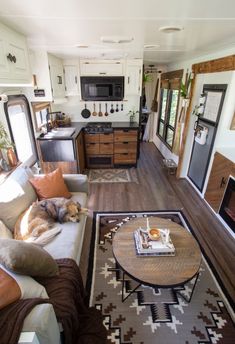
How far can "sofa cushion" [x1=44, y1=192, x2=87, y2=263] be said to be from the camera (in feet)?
5.37

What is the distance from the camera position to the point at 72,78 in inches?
153

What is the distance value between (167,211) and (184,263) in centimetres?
133

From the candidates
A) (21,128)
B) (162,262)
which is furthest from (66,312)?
(21,128)

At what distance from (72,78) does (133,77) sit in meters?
1.23

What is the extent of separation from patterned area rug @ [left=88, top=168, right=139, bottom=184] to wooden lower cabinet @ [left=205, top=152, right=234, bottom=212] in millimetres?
1388

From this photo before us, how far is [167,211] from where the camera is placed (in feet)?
9.37

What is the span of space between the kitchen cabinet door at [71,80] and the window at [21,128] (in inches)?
53.6

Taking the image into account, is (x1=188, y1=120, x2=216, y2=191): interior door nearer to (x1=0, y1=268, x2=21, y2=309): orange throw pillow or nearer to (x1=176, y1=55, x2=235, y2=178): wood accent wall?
(x1=176, y1=55, x2=235, y2=178): wood accent wall

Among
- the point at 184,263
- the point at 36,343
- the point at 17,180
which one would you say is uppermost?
the point at 17,180

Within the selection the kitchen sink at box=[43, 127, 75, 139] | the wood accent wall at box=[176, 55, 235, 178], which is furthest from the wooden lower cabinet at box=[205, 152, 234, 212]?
the kitchen sink at box=[43, 127, 75, 139]

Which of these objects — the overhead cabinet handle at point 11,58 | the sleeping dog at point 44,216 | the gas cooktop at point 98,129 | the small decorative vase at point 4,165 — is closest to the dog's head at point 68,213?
the sleeping dog at point 44,216

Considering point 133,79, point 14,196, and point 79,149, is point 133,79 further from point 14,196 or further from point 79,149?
point 14,196

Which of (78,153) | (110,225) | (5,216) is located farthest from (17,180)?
(78,153)

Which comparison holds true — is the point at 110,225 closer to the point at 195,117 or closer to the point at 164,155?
the point at 195,117
